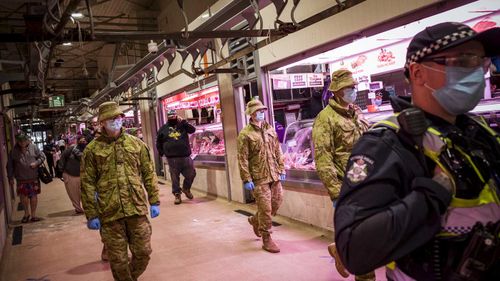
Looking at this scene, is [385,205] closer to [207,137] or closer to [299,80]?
[299,80]

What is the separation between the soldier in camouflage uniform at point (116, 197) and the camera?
3912mm

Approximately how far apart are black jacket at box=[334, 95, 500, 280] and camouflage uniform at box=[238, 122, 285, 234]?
390 centimetres

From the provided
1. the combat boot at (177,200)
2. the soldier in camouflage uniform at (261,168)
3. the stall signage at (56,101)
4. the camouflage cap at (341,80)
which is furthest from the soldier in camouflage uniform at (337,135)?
the stall signage at (56,101)

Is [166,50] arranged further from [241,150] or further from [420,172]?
[420,172]

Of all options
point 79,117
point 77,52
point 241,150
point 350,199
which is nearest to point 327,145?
point 241,150

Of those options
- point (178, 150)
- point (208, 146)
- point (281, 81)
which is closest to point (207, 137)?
point (208, 146)

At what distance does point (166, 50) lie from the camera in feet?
20.5

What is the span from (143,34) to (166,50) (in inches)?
69.3

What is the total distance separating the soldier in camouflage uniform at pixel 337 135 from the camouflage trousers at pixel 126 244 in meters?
1.75

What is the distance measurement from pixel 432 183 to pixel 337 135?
8.85 ft

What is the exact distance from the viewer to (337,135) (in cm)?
394

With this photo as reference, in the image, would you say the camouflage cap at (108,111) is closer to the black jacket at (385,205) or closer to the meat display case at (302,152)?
the meat display case at (302,152)

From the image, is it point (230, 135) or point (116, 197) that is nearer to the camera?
point (116, 197)

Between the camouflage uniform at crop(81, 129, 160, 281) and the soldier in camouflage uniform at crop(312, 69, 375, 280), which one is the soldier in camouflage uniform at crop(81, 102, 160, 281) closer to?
the camouflage uniform at crop(81, 129, 160, 281)
